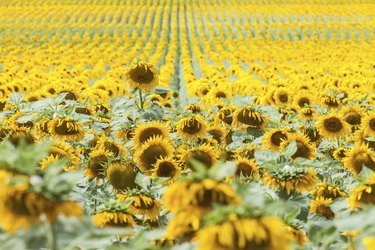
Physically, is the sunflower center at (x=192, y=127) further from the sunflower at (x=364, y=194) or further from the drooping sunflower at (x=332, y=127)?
the sunflower at (x=364, y=194)

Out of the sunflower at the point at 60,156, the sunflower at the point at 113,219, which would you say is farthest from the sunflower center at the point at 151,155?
the sunflower at the point at 113,219

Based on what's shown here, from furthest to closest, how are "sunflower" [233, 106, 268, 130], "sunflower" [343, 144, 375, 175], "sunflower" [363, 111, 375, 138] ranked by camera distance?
"sunflower" [363, 111, 375, 138] → "sunflower" [233, 106, 268, 130] → "sunflower" [343, 144, 375, 175]

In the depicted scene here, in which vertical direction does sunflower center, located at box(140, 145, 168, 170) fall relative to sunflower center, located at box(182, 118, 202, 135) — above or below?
below

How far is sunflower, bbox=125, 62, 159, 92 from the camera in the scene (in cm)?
507

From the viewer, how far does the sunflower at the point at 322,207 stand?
2.85 metres

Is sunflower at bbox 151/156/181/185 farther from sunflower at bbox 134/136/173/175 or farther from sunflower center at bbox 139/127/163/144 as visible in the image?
sunflower center at bbox 139/127/163/144

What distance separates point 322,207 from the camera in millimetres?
2889

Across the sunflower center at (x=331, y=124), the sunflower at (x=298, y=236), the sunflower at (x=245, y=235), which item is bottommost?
the sunflower at (x=245, y=235)

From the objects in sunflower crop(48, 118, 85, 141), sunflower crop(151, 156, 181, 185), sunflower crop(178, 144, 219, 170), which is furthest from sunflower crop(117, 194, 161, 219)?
sunflower crop(48, 118, 85, 141)

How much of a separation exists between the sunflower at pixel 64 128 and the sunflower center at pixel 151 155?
75 centimetres

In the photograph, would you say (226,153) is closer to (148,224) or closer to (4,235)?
(148,224)

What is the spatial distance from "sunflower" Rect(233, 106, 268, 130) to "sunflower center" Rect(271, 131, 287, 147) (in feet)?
1.19

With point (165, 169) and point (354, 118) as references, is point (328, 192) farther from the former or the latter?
point (354, 118)

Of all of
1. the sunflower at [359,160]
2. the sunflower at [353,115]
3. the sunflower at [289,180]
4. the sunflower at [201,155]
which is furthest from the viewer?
the sunflower at [353,115]
